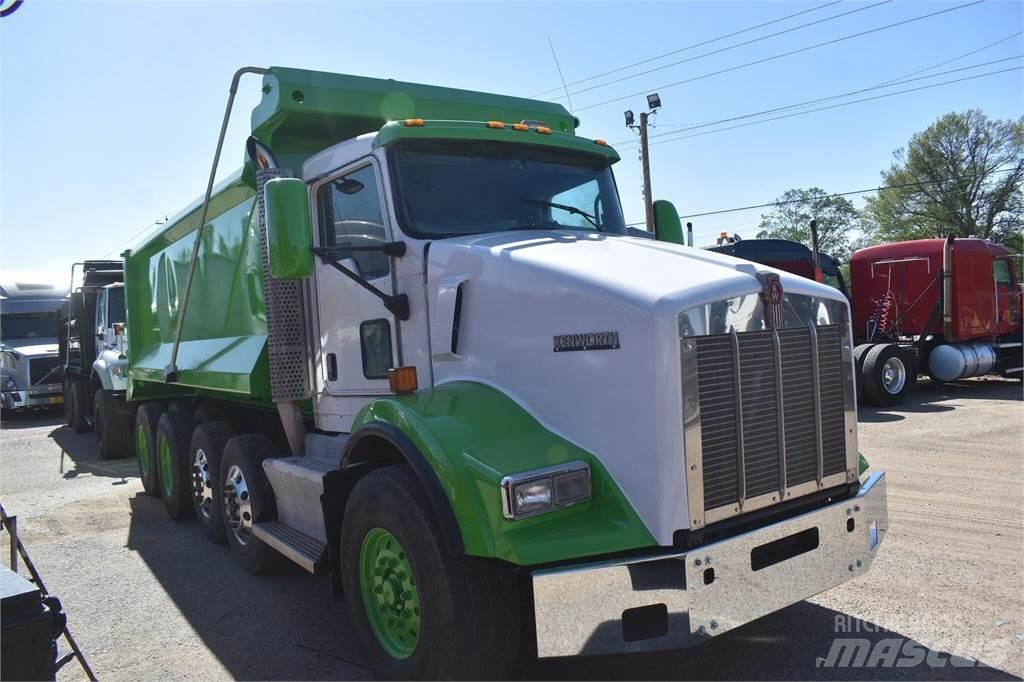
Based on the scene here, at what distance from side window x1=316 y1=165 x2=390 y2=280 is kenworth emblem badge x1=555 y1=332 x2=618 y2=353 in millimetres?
1306

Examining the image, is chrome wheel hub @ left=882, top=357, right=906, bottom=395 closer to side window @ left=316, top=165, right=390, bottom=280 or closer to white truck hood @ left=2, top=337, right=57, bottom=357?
side window @ left=316, top=165, right=390, bottom=280

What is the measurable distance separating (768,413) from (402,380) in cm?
179

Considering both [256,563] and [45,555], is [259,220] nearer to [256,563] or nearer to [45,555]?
[256,563]

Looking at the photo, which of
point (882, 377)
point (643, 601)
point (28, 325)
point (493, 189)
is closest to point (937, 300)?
point (882, 377)

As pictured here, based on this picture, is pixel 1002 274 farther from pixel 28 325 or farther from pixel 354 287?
pixel 28 325

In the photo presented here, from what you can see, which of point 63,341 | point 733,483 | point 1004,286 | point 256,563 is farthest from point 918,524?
point 63,341

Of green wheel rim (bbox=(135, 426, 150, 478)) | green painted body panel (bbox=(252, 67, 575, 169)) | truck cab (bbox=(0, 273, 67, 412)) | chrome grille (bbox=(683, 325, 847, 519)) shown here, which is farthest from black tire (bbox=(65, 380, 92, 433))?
chrome grille (bbox=(683, 325, 847, 519))

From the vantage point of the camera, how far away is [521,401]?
3.49 m

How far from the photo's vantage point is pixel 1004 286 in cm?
1551

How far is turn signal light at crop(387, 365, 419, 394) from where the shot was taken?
3934 millimetres

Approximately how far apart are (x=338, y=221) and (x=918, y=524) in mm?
4848

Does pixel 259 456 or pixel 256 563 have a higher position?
pixel 259 456

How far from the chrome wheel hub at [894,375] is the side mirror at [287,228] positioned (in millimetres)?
11893

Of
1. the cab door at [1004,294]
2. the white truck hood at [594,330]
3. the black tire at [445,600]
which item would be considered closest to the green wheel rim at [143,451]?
the white truck hood at [594,330]
